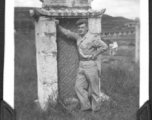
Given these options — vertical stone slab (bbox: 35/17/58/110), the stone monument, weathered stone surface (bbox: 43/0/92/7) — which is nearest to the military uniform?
the stone monument

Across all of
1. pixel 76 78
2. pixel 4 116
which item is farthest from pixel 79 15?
pixel 4 116

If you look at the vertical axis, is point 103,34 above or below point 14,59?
above

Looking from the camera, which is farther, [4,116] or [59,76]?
[59,76]

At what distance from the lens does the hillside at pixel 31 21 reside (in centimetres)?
425

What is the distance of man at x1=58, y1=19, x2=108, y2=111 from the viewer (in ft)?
14.4

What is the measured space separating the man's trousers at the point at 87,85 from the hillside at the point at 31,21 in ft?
1.98

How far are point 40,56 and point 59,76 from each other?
1.50 feet

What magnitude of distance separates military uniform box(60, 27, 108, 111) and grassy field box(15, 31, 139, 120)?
0.12 m

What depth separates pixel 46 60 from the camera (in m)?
4.38

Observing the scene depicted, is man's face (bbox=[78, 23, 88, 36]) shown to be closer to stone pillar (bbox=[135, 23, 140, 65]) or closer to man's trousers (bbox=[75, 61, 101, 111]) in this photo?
man's trousers (bbox=[75, 61, 101, 111])

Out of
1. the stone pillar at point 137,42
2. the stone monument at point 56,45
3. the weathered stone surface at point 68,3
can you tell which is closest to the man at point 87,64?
the stone monument at point 56,45

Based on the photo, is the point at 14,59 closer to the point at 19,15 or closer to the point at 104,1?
the point at 19,15

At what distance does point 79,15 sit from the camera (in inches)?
173

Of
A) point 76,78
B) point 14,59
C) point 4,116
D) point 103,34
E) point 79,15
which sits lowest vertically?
point 4,116
